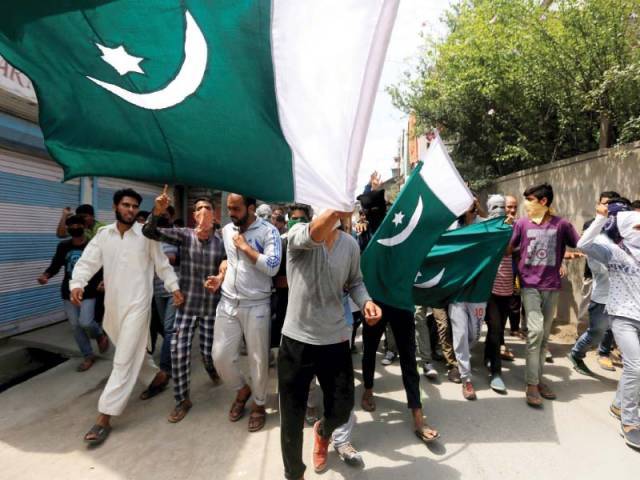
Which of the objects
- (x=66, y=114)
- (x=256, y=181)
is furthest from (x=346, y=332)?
(x=66, y=114)

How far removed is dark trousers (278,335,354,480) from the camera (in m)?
2.21

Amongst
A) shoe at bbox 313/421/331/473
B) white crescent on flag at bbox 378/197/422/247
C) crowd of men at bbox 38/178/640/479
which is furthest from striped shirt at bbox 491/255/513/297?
shoe at bbox 313/421/331/473

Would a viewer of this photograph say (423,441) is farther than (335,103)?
Yes

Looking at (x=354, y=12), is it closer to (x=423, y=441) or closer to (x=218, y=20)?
(x=218, y=20)

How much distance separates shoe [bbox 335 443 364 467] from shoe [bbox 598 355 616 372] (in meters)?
3.34

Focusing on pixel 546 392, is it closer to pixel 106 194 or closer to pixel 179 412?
pixel 179 412

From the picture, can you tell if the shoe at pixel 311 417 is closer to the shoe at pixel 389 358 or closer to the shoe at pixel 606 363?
the shoe at pixel 389 358

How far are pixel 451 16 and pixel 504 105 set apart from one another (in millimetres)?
Answer: 2975

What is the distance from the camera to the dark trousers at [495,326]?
3.72 meters

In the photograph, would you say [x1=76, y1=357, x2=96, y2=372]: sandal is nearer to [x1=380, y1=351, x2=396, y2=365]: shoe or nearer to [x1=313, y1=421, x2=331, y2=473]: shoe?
[x1=313, y1=421, x2=331, y2=473]: shoe

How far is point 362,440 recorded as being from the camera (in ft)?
9.20

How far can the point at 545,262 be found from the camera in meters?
3.43

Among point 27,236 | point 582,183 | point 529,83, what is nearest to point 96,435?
point 27,236

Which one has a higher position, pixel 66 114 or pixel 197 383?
pixel 66 114
